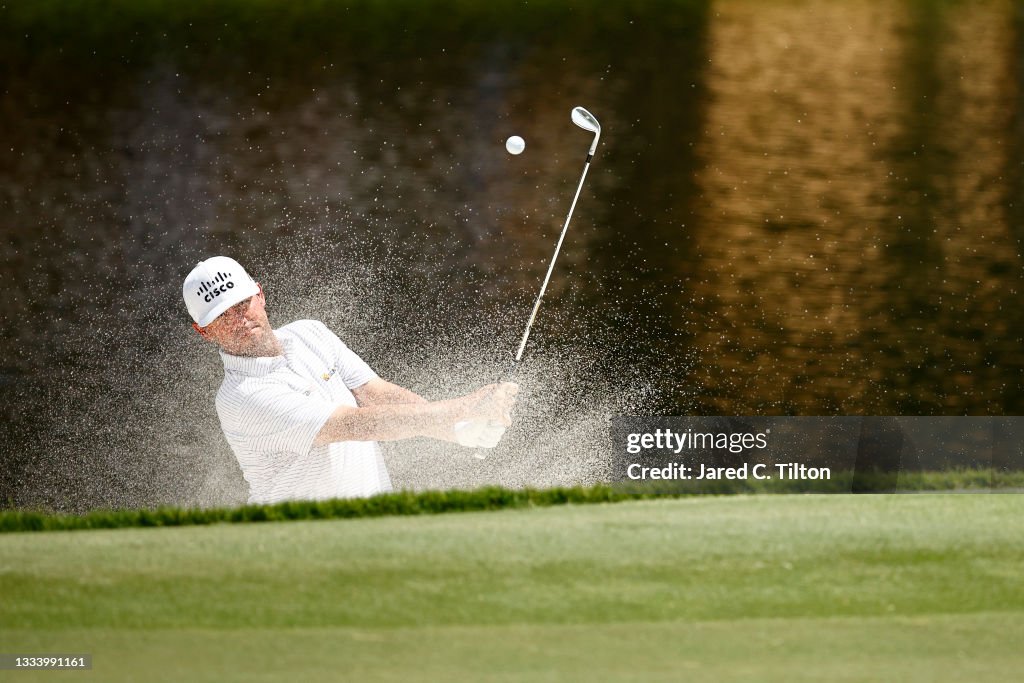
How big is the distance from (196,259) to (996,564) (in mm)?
3028

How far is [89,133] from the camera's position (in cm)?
508

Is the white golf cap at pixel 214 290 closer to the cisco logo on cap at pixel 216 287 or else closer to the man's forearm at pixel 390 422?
the cisco logo on cap at pixel 216 287

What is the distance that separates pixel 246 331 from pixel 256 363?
104 millimetres

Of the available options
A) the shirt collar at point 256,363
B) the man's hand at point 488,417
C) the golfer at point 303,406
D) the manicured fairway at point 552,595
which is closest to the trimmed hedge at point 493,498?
the golfer at point 303,406

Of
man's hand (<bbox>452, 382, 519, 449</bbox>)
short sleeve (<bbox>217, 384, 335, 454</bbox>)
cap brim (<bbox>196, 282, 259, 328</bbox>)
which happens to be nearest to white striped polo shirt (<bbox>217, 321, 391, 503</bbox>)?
short sleeve (<bbox>217, 384, 335, 454</bbox>)

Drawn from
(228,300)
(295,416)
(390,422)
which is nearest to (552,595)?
(295,416)

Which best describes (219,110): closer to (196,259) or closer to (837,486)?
(196,259)

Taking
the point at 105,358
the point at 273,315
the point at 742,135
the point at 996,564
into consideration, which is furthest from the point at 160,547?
the point at 742,135

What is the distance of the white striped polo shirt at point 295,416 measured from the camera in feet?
10.9

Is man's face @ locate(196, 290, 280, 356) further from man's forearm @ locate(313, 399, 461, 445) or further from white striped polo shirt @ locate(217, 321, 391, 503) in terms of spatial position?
man's forearm @ locate(313, 399, 461, 445)

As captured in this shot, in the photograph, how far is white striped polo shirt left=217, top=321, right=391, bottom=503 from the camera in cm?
332

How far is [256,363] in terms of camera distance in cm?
337

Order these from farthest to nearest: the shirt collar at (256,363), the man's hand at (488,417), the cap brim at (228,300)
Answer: the cap brim at (228,300), the shirt collar at (256,363), the man's hand at (488,417)

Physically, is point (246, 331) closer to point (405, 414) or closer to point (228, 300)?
point (228, 300)
